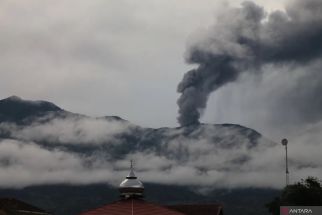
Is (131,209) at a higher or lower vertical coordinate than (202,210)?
higher

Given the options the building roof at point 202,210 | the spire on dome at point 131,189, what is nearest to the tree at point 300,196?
the building roof at point 202,210

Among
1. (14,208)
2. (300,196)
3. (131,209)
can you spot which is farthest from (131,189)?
(300,196)

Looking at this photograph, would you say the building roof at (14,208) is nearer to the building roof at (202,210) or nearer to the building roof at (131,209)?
the building roof at (131,209)

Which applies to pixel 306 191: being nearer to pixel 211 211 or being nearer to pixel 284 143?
pixel 284 143

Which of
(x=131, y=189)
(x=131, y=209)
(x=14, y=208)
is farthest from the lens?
(x=14, y=208)

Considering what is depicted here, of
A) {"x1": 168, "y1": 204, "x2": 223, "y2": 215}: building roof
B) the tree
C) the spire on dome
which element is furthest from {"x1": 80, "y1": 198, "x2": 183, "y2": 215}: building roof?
the tree

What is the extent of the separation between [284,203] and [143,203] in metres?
50.4

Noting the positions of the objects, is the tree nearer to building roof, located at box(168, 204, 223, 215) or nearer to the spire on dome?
building roof, located at box(168, 204, 223, 215)

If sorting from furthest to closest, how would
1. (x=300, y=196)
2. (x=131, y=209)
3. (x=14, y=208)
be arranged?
(x=300, y=196) < (x=14, y=208) < (x=131, y=209)

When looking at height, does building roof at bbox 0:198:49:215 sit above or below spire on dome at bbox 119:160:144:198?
below

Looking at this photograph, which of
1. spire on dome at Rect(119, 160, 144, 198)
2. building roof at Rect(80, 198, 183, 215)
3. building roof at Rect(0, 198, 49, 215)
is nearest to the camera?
building roof at Rect(80, 198, 183, 215)

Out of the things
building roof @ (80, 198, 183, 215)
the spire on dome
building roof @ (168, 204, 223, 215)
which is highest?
the spire on dome

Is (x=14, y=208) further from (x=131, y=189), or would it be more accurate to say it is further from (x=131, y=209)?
(x=131, y=209)

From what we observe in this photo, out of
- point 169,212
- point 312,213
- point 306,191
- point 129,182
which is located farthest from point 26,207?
point 306,191
